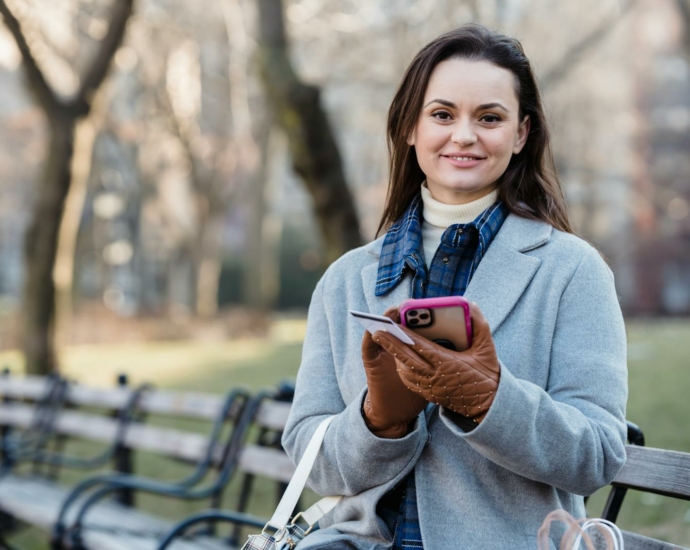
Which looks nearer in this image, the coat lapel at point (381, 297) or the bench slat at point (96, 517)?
the coat lapel at point (381, 297)

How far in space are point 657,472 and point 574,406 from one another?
0.69m

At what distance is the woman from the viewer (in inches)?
83.1

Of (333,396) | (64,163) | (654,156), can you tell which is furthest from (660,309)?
(333,396)

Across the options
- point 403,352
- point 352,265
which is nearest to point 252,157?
point 352,265

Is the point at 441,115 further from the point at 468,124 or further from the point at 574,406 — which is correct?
the point at 574,406

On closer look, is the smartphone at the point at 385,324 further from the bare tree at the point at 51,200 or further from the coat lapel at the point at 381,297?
the bare tree at the point at 51,200

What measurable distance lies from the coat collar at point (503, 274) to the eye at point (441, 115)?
12.5 inches

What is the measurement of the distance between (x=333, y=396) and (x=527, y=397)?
70cm

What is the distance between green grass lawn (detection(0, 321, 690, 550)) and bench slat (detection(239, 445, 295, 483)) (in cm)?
179

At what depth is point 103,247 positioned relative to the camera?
28078 millimetres

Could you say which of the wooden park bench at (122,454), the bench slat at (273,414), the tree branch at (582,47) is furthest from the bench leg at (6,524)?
the tree branch at (582,47)

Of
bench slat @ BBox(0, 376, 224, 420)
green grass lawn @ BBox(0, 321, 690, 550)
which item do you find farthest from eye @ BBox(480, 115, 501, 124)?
green grass lawn @ BBox(0, 321, 690, 550)

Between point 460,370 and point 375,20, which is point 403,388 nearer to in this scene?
point 460,370

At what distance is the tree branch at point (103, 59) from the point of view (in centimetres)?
933
